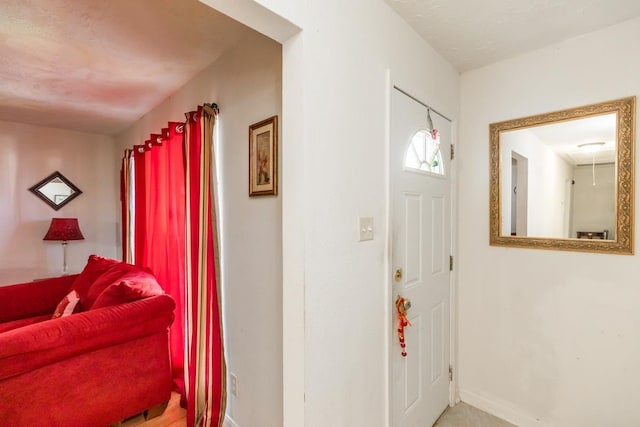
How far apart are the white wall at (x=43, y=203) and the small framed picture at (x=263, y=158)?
3320 millimetres

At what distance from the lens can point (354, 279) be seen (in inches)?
51.1

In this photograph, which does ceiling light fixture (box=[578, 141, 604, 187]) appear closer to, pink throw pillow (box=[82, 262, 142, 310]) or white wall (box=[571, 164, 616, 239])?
white wall (box=[571, 164, 616, 239])

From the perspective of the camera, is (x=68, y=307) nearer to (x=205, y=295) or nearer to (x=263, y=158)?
(x=205, y=295)

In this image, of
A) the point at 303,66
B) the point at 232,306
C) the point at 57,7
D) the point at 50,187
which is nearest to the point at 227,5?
the point at 303,66

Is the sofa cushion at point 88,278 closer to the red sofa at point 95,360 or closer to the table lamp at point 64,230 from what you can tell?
the red sofa at point 95,360

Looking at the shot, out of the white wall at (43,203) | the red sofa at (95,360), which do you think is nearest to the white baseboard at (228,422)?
the red sofa at (95,360)

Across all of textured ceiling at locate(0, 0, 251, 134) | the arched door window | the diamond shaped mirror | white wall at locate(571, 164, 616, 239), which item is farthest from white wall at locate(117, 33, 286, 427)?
the diamond shaped mirror

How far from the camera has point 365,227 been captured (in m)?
1.34

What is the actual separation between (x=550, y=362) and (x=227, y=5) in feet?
7.91

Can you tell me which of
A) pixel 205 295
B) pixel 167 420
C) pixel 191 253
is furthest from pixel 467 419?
pixel 191 253

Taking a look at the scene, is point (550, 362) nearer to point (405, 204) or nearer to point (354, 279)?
point (405, 204)

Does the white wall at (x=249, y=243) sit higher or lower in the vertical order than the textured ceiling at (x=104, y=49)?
lower

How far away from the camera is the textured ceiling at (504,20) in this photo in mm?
1416

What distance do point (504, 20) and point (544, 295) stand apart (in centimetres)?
156
